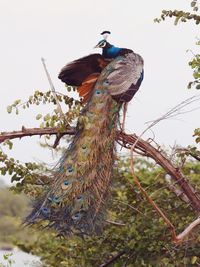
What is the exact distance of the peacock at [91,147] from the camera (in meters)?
4.86

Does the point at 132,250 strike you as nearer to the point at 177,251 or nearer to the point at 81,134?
the point at 177,251

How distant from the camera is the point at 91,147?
17.0 ft

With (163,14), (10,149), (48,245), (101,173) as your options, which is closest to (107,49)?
(163,14)

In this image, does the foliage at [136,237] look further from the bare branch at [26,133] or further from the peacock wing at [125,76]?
the bare branch at [26,133]

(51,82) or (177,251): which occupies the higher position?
(51,82)

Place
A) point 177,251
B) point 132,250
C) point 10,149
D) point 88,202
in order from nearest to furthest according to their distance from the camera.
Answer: point 10,149
point 88,202
point 177,251
point 132,250

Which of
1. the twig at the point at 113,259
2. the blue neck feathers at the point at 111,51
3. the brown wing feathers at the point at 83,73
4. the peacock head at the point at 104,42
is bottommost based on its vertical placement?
the twig at the point at 113,259

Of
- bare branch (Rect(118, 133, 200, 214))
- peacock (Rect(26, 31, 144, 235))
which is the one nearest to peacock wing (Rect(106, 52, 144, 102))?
peacock (Rect(26, 31, 144, 235))

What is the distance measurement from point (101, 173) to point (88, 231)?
421mm

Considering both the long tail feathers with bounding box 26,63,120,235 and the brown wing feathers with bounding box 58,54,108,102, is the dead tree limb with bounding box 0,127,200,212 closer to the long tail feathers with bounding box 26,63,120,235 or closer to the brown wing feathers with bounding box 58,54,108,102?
the long tail feathers with bounding box 26,63,120,235

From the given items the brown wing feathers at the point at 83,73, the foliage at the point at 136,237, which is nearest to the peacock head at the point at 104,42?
the brown wing feathers at the point at 83,73

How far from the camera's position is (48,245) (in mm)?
7309

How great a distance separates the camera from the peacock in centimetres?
486

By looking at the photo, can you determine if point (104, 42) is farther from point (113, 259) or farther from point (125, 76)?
point (113, 259)
